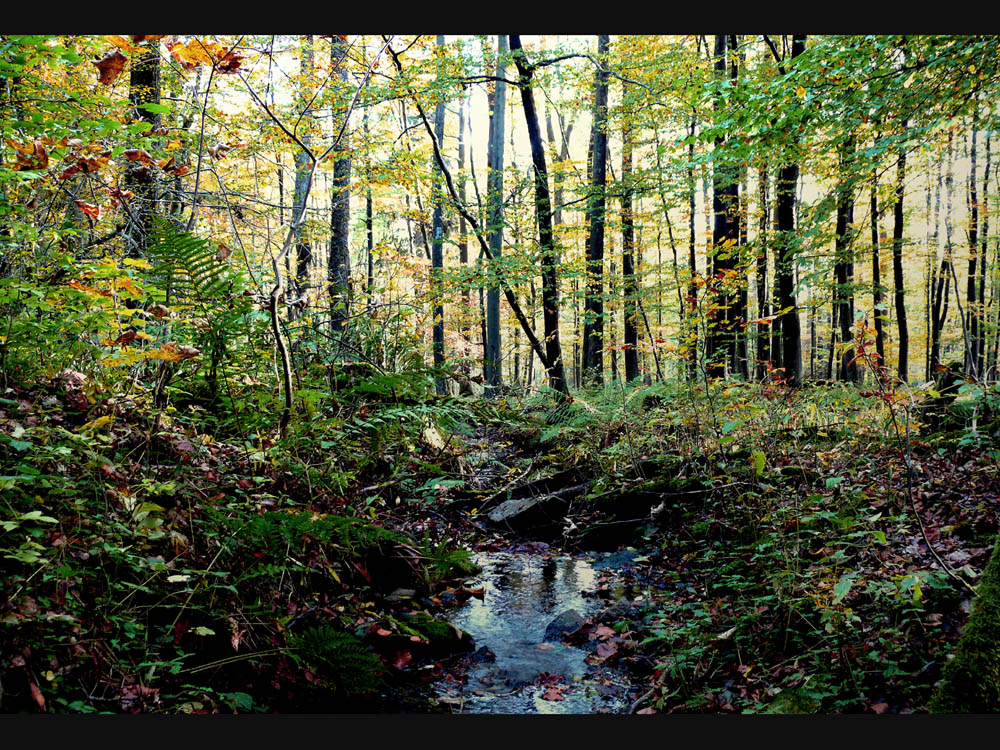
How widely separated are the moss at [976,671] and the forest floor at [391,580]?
0.11m

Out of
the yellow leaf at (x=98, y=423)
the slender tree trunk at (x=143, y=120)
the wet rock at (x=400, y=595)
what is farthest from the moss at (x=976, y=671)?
the slender tree trunk at (x=143, y=120)

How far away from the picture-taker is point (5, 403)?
Result: 2.93 m

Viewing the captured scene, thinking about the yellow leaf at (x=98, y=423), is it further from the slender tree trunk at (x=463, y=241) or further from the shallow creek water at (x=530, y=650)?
the slender tree trunk at (x=463, y=241)

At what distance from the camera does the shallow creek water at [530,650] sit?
276 centimetres

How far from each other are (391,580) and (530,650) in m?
1.04

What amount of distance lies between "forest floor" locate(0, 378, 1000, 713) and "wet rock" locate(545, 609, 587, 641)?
2 cm

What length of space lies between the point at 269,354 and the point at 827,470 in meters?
4.52

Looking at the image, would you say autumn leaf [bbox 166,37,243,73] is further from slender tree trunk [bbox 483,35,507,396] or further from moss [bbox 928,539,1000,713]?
moss [bbox 928,539,1000,713]

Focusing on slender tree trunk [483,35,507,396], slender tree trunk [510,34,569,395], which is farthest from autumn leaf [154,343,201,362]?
slender tree trunk [510,34,569,395]

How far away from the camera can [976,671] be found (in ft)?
7.04

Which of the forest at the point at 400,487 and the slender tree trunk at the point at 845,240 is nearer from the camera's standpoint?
the forest at the point at 400,487

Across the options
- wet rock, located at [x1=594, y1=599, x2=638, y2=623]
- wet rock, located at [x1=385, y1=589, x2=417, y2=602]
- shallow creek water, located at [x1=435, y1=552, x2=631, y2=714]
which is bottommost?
shallow creek water, located at [x1=435, y1=552, x2=631, y2=714]

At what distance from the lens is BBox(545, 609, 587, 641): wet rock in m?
3.41

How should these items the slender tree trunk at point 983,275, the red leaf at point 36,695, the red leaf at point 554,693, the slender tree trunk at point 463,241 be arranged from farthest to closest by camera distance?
the slender tree trunk at point 983,275 → the slender tree trunk at point 463,241 → the red leaf at point 554,693 → the red leaf at point 36,695
